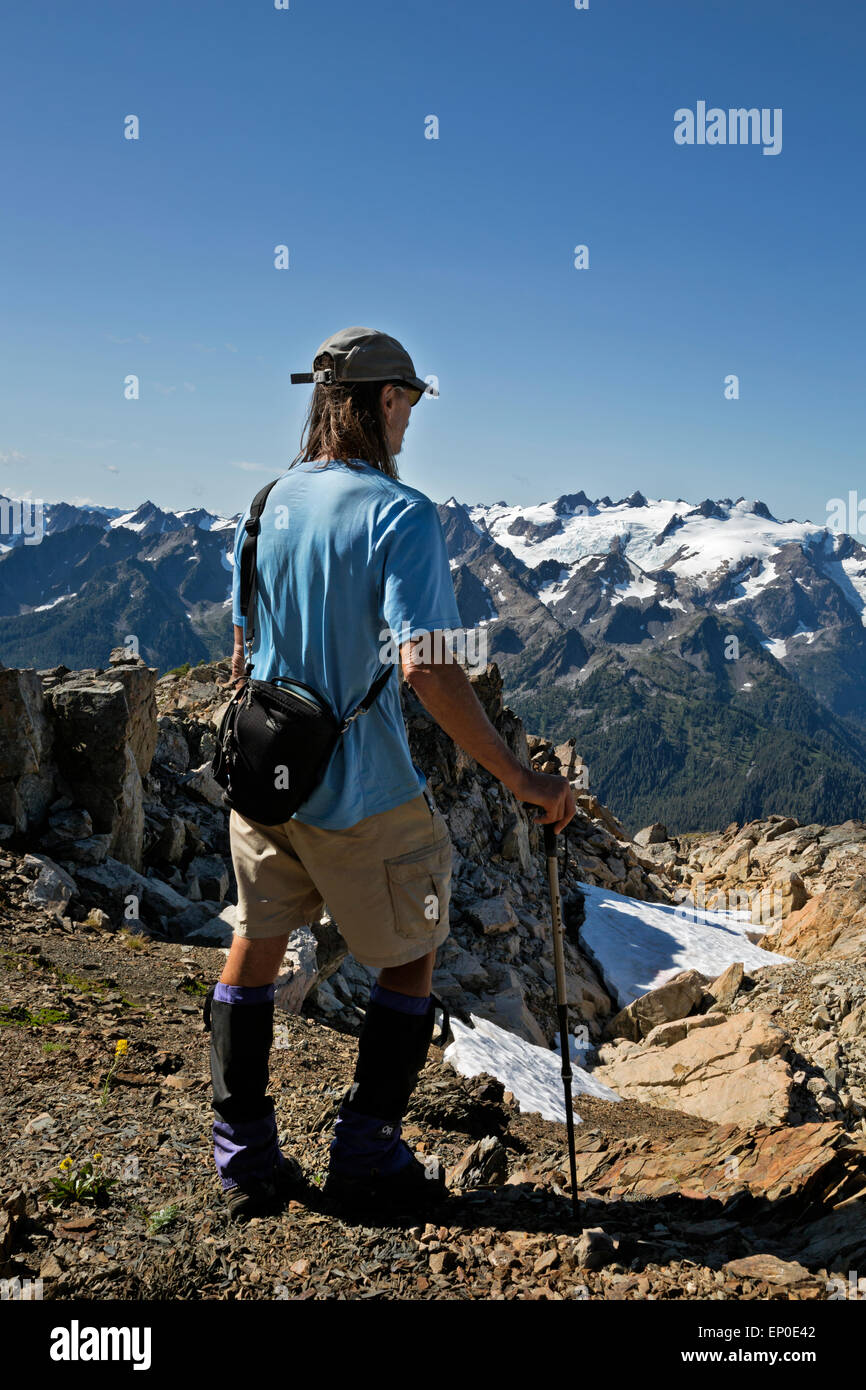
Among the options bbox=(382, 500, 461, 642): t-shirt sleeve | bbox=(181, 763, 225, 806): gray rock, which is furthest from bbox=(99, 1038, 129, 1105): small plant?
bbox=(181, 763, 225, 806): gray rock

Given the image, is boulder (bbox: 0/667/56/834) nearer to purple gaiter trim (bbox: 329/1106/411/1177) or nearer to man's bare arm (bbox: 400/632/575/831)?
purple gaiter trim (bbox: 329/1106/411/1177)

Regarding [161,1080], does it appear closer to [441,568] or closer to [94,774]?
[441,568]

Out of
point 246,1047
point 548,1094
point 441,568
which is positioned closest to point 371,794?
point 441,568

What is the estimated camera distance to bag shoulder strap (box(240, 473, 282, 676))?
4.75 meters

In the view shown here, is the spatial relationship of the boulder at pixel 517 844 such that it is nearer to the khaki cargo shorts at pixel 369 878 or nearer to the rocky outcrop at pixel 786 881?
the rocky outcrop at pixel 786 881

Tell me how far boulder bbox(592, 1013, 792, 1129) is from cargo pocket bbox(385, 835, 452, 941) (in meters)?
8.11

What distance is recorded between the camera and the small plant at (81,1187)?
15.4ft

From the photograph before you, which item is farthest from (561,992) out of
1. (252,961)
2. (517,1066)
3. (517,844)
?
(517,844)

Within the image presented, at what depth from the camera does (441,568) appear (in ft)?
13.6

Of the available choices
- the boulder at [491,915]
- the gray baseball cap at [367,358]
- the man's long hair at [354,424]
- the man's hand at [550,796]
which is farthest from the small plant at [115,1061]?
the boulder at [491,915]

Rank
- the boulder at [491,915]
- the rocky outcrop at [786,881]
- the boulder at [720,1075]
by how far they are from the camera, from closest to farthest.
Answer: the boulder at [720,1075] < the boulder at [491,915] < the rocky outcrop at [786,881]

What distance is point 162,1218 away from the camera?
4582 mm

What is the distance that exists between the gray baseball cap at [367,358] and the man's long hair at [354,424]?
0.16 ft
